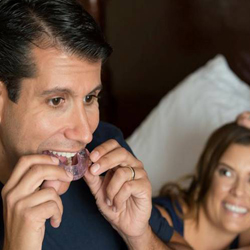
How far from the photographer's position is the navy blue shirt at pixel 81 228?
1.25 meters

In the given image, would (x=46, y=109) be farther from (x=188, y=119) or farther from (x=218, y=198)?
(x=188, y=119)

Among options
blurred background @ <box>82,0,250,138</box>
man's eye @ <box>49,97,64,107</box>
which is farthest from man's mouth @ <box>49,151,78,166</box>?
blurred background @ <box>82,0,250,138</box>

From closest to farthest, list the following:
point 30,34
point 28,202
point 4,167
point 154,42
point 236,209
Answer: point 28,202, point 30,34, point 4,167, point 236,209, point 154,42

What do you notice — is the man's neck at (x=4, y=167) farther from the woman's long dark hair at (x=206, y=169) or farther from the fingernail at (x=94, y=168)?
the woman's long dark hair at (x=206, y=169)

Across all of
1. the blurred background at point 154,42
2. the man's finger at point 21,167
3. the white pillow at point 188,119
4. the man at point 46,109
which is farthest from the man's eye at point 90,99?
the blurred background at point 154,42

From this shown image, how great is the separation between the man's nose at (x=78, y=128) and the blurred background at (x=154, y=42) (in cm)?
117

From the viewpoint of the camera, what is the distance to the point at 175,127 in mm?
2055

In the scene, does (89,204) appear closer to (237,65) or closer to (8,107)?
(8,107)

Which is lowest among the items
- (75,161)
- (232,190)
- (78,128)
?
(232,190)

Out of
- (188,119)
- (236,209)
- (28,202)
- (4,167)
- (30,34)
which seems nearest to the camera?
(28,202)

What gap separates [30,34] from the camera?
1.07m

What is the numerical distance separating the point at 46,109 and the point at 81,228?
0.36 metres

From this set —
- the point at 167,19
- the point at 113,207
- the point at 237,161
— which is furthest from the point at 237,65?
the point at 113,207

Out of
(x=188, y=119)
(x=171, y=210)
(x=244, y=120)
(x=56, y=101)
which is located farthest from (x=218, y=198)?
(x=56, y=101)
